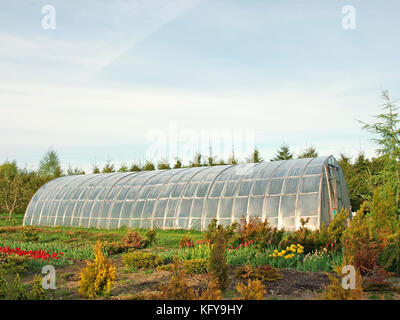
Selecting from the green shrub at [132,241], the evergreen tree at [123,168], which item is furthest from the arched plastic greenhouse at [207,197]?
the evergreen tree at [123,168]

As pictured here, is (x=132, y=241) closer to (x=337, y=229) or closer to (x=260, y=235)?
Result: (x=260, y=235)

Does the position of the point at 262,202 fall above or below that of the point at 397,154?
below

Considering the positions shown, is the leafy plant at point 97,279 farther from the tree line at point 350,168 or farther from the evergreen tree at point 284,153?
the evergreen tree at point 284,153

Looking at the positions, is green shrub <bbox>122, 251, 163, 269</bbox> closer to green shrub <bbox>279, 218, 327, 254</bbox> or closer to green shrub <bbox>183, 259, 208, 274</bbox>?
green shrub <bbox>183, 259, 208, 274</bbox>

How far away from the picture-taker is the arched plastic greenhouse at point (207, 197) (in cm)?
2014

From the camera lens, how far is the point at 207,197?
22672 millimetres

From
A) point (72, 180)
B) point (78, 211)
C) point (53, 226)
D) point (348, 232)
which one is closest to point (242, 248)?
point (348, 232)

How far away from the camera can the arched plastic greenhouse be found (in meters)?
20.1

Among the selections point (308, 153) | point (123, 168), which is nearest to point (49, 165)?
point (123, 168)

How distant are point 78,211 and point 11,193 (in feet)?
34.6

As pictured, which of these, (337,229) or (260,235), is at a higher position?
(337,229)

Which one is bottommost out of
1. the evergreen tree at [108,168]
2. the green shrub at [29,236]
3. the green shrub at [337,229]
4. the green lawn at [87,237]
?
the green lawn at [87,237]
